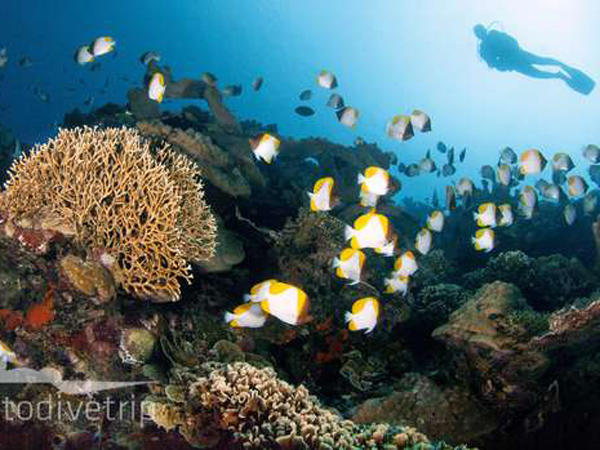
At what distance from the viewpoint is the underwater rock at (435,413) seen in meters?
4.53

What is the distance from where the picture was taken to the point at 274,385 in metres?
3.67

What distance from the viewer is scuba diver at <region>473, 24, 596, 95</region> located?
24.8m

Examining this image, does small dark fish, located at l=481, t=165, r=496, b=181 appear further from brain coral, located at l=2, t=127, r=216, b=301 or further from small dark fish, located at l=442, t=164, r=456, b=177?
brain coral, located at l=2, t=127, r=216, b=301

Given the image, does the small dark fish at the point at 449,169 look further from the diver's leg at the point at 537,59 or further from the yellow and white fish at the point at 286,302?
the diver's leg at the point at 537,59

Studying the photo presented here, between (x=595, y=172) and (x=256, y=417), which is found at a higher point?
(x=595, y=172)

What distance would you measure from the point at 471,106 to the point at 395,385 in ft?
490

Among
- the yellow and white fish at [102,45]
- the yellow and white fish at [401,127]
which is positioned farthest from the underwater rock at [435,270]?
the yellow and white fish at [102,45]

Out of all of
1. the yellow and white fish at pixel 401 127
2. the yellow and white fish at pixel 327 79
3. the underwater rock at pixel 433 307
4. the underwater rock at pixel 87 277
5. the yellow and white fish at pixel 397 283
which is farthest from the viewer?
the yellow and white fish at pixel 327 79

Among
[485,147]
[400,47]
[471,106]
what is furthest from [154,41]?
[485,147]

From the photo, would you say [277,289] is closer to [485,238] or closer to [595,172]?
[485,238]

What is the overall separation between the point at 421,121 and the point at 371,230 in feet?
15.4

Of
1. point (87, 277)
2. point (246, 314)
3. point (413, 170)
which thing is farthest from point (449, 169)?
point (87, 277)

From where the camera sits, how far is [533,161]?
8.76m

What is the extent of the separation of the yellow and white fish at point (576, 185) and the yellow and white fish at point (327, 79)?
611 cm
